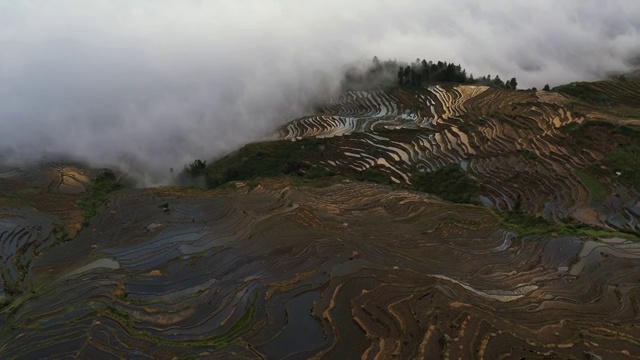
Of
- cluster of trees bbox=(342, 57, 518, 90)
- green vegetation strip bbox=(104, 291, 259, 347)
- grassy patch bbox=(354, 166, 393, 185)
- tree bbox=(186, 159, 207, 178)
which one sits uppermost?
cluster of trees bbox=(342, 57, 518, 90)

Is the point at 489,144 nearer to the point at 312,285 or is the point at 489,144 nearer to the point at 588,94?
the point at 588,94

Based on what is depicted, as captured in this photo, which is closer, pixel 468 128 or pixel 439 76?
pixel 468 128

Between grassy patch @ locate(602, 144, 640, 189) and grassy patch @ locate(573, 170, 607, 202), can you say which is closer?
grassy patch @ locate(573, 170, 607, 202)

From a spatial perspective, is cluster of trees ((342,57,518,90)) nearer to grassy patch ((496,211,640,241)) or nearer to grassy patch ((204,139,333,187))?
grassy patch ((204,139,333,187))

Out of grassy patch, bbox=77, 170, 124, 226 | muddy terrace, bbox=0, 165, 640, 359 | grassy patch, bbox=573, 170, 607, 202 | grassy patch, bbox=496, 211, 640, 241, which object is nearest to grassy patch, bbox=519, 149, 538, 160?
grassy patch, bbox=573, 170, 607, 202

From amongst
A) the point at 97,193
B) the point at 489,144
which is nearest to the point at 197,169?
the point at 97,193

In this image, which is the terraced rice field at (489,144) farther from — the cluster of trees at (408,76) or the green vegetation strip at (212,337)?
the green vegetation strip at (212,337)

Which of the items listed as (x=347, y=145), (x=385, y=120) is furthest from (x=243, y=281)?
(x=385, y=120)
